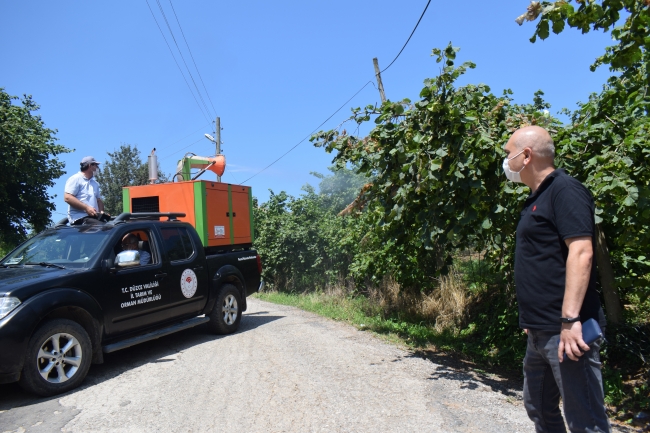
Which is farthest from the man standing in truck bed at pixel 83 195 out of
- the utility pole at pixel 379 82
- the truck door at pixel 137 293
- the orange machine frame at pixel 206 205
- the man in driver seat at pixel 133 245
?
the utility pole at pixel 379 82

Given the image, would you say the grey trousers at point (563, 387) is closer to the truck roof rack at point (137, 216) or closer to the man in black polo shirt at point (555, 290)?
the man in black polo shirt at point (555, 290)

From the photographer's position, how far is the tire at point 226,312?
7109mm

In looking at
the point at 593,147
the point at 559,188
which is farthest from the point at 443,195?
the point at 559,188

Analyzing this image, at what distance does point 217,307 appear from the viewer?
280 inches

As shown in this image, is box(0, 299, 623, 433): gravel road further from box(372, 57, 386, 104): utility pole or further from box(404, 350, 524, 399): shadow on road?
box(372, 57, 386, 104): utility pole

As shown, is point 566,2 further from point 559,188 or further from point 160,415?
point 160,415

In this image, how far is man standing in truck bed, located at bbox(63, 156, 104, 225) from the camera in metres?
6.64

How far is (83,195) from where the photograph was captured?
6.78 meters

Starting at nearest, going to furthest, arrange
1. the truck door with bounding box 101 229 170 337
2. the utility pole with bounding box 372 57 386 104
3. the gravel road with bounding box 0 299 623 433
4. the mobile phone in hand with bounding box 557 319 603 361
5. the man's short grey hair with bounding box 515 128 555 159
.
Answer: the mobile phone in hand with bounding box 557 319 603 361 < the man's short grey hair with bounding box 515 128 555 159 < the gravel road with bounding box 0 299 623 433 < the truck door with bounding box 101 229 170 337 < the utility pole with bounding box 372 57 386 104

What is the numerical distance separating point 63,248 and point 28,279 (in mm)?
967

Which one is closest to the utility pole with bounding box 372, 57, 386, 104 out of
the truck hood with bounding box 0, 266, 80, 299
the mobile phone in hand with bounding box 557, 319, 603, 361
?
the truck hood with bounding box 0, 266, 80, 299

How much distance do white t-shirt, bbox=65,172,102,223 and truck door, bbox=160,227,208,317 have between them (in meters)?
1.24

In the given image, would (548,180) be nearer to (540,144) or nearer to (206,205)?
(540,144)

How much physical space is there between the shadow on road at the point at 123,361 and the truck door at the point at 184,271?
540mm
